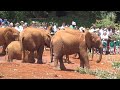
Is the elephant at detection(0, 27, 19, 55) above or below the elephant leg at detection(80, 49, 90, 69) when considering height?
above

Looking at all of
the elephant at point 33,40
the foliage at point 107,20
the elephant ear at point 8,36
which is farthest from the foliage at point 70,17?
the elephant at point 33,40

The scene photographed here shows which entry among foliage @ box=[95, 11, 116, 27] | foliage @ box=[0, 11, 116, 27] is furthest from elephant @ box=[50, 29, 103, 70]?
foliage @ box=[0, 11, 116, 27]

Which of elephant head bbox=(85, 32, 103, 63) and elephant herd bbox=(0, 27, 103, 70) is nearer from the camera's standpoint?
elephant herd bbox=(0, 27, 103, 70)

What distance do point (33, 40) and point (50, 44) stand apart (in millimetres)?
1113

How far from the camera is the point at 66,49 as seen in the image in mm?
12000

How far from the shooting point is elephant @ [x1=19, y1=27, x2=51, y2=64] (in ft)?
46.9

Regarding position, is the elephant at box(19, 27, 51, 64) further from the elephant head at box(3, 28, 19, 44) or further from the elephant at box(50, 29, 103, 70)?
the elephant head at box(3, 28, 19, 44)

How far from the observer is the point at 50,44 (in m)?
13.5

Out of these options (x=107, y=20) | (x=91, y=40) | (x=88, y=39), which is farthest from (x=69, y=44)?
(x=107, y=20)

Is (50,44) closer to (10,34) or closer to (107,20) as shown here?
(10,34)

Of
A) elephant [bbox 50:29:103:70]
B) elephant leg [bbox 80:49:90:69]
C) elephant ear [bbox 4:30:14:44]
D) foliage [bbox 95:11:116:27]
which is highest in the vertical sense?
foliage [bbox 95:11:116:27]

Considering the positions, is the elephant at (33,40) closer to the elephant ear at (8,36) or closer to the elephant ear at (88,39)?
the elephant ear at (88,39)
